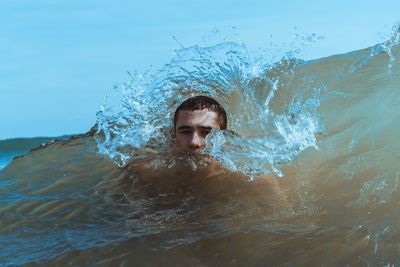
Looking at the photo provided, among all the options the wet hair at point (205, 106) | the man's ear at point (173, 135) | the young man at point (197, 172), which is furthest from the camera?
the man's ear at point (173, 135)

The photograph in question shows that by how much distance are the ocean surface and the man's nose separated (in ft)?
0.34

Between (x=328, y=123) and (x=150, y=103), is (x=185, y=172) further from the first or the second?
(x=150, y=103)

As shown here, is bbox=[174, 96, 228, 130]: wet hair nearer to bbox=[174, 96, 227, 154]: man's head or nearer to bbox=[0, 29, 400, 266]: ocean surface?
bbox=[174, 96, 227, 154]: man's head

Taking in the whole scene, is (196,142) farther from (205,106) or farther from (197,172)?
(205,106)

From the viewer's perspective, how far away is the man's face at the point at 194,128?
186 inches

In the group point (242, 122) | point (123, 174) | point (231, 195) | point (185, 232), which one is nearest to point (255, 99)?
point (242, 122)

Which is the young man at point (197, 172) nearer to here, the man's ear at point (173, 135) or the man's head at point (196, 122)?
the man's head at point (196, 122)

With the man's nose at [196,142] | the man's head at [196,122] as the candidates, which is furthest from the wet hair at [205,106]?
the man's nose at [196,142]

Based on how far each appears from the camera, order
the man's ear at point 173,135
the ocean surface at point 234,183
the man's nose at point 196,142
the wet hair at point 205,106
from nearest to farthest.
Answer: the ocean surface at point 234,183 < the man's nose at point 196,142 < the wet hair at point 205,106 < the man's ear at point 173,135

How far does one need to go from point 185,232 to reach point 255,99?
320 centimetres

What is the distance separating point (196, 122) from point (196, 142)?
0.15 metres

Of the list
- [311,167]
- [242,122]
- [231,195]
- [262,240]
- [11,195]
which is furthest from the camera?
[242,122]

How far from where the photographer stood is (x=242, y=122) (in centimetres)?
624

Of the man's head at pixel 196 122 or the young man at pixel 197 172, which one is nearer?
the young man at pixel 197 172
